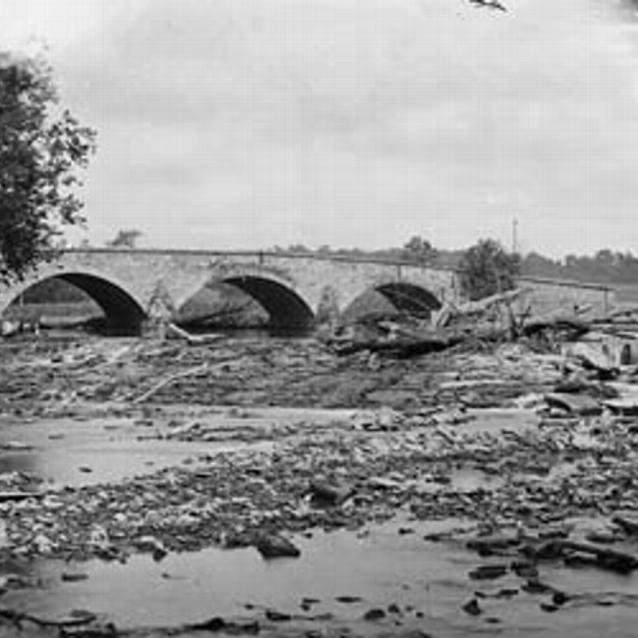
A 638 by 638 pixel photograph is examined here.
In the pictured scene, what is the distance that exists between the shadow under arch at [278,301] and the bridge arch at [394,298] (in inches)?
145

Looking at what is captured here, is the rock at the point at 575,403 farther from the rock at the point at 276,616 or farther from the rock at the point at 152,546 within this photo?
the rock at the point at 276,616

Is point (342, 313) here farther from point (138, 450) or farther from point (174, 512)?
point (174, 512)

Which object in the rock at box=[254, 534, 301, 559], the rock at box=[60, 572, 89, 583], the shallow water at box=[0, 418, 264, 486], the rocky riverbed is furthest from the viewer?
the shallow water at box=[0, 418, 264, 486]

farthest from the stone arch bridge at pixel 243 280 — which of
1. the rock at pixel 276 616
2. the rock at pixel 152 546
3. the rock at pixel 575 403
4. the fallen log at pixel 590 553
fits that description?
the rock at pixel 276 616

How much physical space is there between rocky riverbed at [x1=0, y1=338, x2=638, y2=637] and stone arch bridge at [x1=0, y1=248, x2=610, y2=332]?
57.1 metres

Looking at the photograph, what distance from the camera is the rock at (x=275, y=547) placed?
59.7 feet

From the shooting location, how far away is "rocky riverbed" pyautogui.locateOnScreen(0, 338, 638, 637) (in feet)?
49.0

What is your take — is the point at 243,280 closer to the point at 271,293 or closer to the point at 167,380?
the point at 271,293

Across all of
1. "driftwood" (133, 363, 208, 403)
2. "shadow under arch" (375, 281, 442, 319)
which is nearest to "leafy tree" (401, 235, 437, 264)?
"shadow under arch" (375, 281, 442, 319)

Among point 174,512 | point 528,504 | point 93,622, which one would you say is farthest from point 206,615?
point 528,504

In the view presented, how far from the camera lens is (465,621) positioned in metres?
14.3

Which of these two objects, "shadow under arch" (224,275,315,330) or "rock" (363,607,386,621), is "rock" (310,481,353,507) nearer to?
"rock" (363,607,386,621)

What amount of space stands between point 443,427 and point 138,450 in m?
8.20

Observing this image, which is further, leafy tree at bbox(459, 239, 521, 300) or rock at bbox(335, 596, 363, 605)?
leafy tree at bbox(459, 239, 521, 300)
